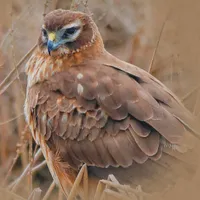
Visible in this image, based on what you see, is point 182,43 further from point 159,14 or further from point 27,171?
point 27,171

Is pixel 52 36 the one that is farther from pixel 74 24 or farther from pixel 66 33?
pixel 74 24

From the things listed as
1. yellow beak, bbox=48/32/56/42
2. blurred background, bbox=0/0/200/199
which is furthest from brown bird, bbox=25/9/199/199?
blurred background, bbox=0/0/200/199

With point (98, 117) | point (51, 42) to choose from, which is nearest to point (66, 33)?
point (51, 42)

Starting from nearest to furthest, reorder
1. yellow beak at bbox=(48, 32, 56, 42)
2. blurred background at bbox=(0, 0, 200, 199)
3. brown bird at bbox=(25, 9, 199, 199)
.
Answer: brown bird at bbox=(25, 9, 199, 199), yellow beak at bbox=(48, 32, 56, 42), blurred background at bbox=(0, 0, 200, 199)

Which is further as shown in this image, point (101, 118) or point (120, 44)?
point (120, 44)

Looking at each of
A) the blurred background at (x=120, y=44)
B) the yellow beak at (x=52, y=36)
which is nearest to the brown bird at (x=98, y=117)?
the yellow beak at (x=52, y=36)

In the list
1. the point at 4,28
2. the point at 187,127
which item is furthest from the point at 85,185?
the point at 4,28

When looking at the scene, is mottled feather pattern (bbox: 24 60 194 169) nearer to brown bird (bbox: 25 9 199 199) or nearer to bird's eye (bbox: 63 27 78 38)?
brown bird (bbox: 25 9 199 199)

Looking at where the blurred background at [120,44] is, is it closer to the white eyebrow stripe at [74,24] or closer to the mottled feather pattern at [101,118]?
the white eyebrow stripe at [74,24]
